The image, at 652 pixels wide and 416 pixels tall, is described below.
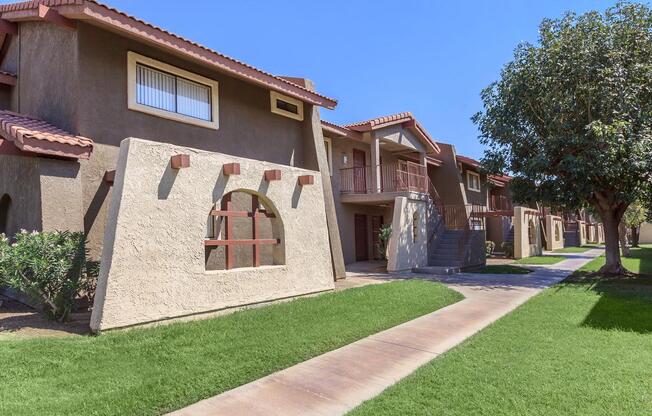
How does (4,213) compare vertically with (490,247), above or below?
Answer: above

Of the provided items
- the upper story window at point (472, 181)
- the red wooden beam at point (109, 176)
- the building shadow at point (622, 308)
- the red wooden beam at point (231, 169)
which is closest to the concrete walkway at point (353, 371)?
the building shadow at point (622, 308)

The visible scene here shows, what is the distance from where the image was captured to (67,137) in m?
7.45

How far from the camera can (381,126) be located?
17.1 meters

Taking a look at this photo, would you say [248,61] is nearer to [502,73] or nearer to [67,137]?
[67,137]

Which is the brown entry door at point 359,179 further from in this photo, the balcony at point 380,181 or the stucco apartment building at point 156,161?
the stucco apartment building at point 156,161

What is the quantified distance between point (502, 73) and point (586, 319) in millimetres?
10080

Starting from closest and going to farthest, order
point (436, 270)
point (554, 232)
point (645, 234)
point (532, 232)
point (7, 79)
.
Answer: point (7, 79), point (436, 270), point (532, 232), point (554, 232), point (645, 234)

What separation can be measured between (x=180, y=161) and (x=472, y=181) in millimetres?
25252

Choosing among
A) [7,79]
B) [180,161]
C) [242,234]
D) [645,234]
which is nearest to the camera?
[180,161]

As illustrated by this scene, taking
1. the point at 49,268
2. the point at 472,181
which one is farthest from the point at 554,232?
the point at 49,268

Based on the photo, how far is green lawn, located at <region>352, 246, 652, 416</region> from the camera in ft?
13.0

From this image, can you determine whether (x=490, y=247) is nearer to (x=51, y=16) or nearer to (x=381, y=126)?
(x=381, y=126)

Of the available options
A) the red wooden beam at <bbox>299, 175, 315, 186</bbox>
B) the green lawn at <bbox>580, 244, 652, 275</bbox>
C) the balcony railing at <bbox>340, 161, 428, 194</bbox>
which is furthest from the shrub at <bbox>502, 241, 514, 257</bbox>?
the red wooden beam at <bbox>299, 175, 315, 186</bbox>

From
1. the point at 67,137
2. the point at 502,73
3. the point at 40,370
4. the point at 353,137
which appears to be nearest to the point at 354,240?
the point at 353,137
